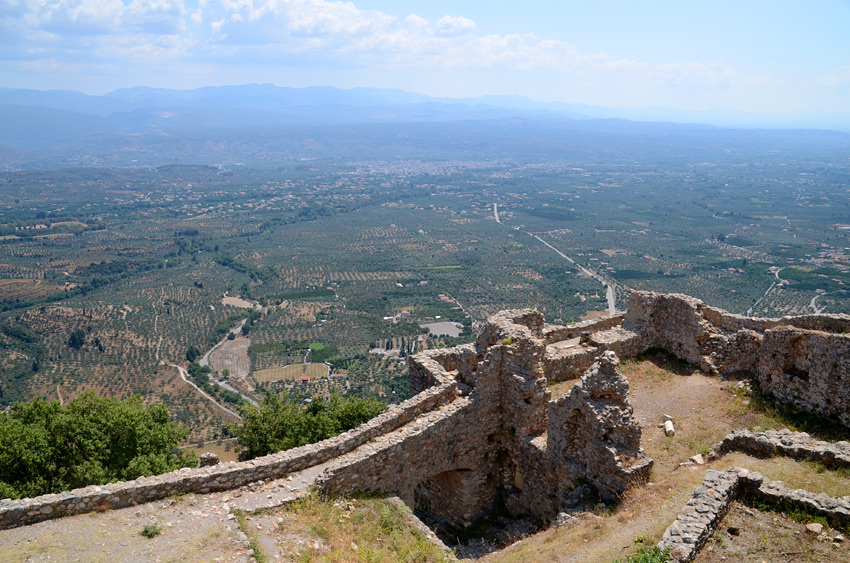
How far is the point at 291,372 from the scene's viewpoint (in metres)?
81.3

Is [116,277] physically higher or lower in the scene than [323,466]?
lower

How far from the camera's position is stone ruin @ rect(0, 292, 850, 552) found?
12.0m

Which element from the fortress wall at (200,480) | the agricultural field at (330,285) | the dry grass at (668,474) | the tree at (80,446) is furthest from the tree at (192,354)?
the dry grass at (668,474)

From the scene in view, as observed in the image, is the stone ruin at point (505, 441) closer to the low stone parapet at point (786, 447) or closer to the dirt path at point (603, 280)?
the low stone parapet at point (786, 447)

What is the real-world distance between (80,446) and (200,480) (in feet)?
25.2

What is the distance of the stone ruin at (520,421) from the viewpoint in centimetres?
1201

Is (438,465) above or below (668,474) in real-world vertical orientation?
below

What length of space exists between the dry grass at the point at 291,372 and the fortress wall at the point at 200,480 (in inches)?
2599

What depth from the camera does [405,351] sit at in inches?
3378

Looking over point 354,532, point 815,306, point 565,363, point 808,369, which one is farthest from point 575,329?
point 815,306

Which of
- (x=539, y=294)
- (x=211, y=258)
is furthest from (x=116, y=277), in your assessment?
(x=539, y=294)

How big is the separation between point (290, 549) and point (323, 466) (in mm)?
2610

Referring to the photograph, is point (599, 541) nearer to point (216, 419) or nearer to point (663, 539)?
point (663, 539)

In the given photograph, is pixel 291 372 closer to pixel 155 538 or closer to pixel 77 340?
pixel 77 340
